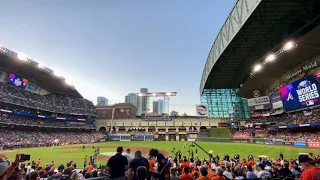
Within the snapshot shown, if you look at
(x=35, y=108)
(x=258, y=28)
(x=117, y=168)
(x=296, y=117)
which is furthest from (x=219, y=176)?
(x=35, y=108)

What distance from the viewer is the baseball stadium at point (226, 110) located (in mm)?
27234

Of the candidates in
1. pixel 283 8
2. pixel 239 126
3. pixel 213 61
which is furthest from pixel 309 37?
pixel 239 126

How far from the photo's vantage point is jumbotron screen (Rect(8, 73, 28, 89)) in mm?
60638

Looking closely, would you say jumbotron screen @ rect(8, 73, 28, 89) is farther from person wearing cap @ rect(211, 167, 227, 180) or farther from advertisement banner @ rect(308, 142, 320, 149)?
advertisement banner @ rect(308, 142, 320, 149)

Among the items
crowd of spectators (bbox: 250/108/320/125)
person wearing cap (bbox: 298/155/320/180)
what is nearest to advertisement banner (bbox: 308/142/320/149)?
crowd of spectators (bbox: 250/108/320/125)

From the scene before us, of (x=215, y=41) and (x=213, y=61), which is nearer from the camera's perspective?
(x=215, y=41)

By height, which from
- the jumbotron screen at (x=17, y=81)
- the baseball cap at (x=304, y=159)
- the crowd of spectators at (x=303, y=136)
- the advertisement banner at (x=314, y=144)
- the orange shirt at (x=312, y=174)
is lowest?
the advertisement banner at (x=314, y=144)

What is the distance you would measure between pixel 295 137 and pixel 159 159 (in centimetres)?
4970

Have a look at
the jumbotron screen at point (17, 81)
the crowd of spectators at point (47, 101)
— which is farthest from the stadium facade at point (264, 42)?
the jumbotron screen at point (17, 81)

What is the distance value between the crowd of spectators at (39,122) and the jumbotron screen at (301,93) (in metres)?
76.6

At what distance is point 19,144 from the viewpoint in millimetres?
48688

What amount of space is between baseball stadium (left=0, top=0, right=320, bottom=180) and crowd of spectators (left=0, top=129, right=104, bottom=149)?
312mm

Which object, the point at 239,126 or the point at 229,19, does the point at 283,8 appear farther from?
the point at 239,126

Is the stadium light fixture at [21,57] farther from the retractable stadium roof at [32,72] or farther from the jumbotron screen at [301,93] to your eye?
the jumbotron screen at [301,93]
